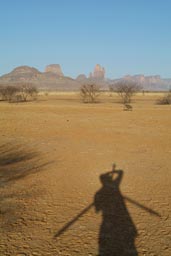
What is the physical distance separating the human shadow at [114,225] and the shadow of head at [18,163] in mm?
2445

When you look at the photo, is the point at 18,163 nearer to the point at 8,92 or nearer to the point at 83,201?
the point at 83,201

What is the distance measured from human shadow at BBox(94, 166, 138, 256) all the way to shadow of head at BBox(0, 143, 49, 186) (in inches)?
96.2

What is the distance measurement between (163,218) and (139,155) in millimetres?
5134

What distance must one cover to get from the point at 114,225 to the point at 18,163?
15.6 ft

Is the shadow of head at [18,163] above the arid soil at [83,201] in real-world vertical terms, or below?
above

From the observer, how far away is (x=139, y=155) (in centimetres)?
986

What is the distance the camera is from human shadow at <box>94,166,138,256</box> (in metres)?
3.85

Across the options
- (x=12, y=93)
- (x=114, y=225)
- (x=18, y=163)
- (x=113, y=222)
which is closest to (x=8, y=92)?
(x=12, y=93)

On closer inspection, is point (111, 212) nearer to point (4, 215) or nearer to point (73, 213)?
point (73, 213)

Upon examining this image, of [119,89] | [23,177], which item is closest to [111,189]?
[23,177]

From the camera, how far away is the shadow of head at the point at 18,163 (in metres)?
7.23

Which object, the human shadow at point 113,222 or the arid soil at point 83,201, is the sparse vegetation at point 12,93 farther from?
the human shadow at point 113,222

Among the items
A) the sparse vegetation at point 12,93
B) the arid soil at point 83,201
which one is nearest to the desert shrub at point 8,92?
the sparse vegetation at point 12,93

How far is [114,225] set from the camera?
4.52 metres
